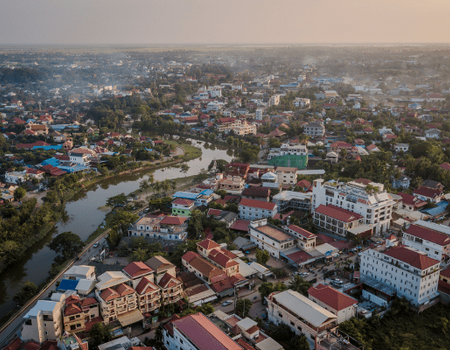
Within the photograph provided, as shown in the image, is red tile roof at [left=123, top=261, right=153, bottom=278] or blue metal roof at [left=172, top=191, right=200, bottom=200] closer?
red tile roof at [left=123, top=261, right=153, bottom=278]

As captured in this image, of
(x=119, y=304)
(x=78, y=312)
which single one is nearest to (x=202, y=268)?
(x=119, y=304)

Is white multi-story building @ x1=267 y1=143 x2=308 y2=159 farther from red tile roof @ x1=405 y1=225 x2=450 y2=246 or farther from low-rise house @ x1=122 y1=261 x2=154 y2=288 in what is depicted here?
low-rise house @ x1=122 y1=261 x2=154 y2=288

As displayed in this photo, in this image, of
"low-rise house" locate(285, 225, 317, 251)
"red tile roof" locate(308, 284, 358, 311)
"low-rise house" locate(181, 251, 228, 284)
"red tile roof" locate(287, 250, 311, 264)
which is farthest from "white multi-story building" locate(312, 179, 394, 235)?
"low-rise house" locate(181, 251, 228, 284)

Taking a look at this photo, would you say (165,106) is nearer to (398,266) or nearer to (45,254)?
(45,254)

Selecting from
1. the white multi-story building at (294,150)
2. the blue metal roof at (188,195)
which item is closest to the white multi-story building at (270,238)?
the blue metal roof at (188,195)

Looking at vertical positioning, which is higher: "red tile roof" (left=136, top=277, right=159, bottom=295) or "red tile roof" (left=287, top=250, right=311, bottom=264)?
"red tile roof" (left=136, top=277, right=159, bottom=295)

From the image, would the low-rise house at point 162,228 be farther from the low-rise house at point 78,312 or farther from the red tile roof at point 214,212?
the low-rise house at point 78,312
